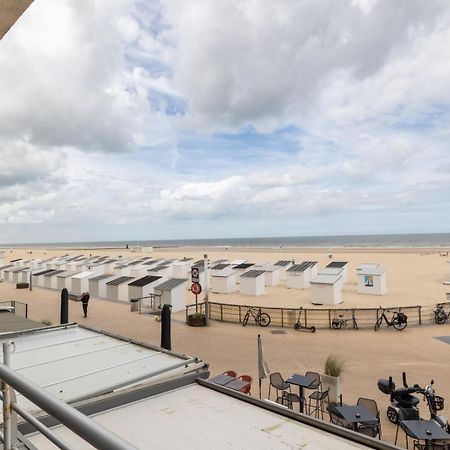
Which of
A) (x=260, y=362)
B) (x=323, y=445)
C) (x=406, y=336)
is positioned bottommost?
(x=406, y=336)

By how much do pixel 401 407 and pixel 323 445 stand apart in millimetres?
5413

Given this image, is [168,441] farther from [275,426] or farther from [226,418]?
[275,426]

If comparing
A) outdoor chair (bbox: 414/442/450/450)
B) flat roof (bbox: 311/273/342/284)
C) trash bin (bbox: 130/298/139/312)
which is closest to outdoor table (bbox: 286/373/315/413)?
outdoor chair (bbox: 414/442/450/450)

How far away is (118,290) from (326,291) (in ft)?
46.8

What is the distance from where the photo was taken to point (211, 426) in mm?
5109

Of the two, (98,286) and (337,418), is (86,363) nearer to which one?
(337,418)

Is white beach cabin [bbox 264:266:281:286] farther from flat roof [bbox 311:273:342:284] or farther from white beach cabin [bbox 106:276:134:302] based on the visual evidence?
white beach cabin [bbox 106:276:134:302]

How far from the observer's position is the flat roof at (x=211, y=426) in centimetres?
472

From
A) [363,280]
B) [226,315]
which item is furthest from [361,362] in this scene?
[363,280]

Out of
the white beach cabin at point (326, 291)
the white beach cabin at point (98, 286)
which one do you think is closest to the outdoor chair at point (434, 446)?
the white beach cabin at point (326, 291)

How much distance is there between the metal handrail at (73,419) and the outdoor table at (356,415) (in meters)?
7.66

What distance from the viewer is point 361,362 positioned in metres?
13.9

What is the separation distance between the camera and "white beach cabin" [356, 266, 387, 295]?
→ 95.7ft

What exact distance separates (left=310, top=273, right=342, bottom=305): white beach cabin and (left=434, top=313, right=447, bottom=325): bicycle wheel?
695 cm
